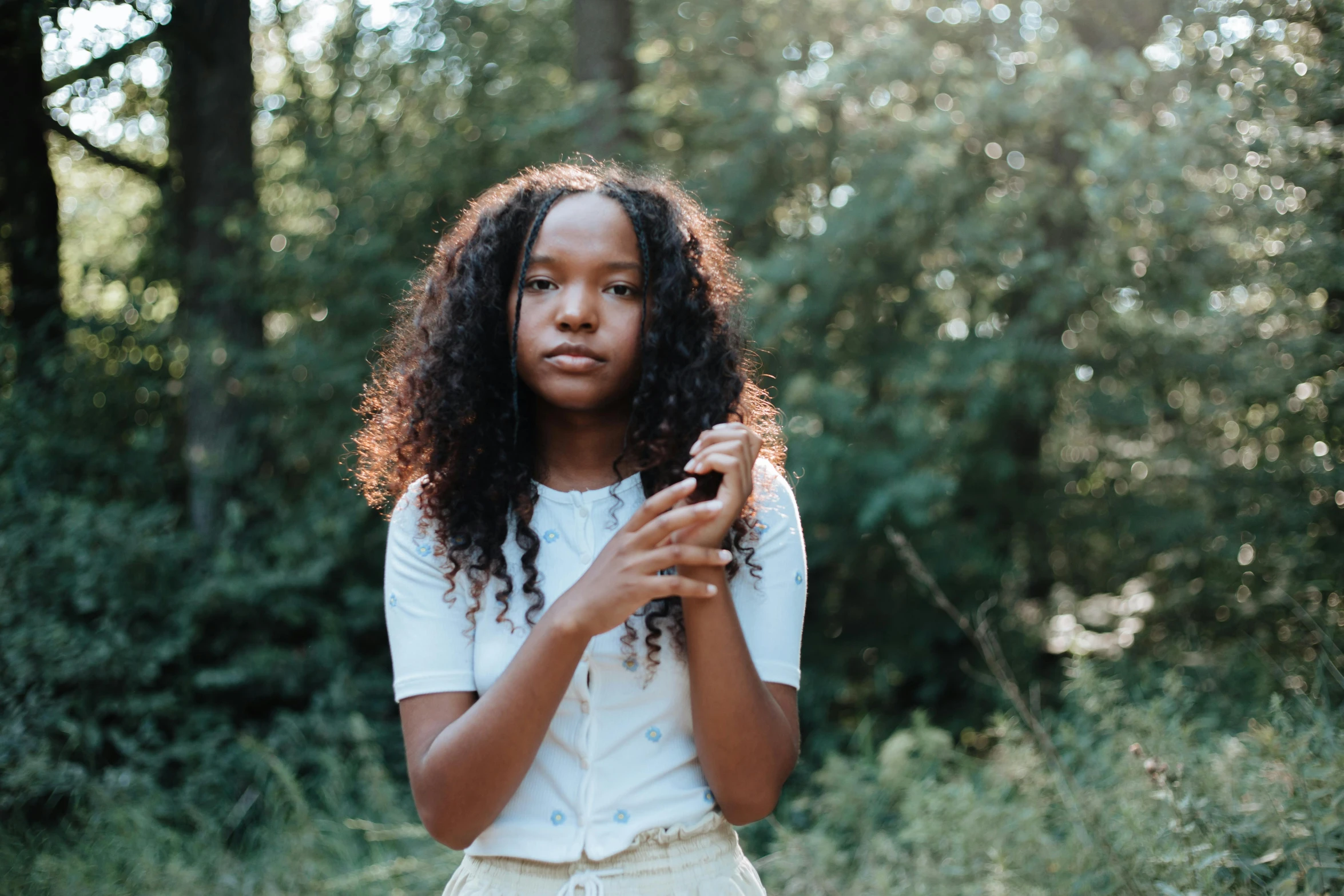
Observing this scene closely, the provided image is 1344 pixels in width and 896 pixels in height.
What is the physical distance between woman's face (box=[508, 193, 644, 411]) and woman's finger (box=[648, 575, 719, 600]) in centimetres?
37

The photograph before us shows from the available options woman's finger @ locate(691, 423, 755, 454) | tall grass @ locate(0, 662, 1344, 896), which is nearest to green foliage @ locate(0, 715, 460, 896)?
tall grass @ locate(0, 662, 1344, 896)

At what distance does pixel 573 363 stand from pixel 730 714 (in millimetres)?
568

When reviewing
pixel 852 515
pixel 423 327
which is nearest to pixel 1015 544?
pixel 852 515

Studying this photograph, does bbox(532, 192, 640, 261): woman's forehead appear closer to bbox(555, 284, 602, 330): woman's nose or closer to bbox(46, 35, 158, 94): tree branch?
bbox(555, 284, 602, 330): woman's nose

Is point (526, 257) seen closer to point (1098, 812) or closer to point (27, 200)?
point (1098, 812)

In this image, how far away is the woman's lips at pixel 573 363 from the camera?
1636 millimetres

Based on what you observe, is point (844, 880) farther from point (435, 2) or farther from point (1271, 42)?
point (435, 2)

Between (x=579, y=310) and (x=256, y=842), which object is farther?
(x=256, y=842)

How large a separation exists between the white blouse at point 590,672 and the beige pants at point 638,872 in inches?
0.9

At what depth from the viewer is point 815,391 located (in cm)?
494

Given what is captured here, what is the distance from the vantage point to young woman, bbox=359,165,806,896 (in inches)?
57.6

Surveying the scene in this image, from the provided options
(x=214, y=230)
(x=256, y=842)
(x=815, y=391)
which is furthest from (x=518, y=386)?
(x=214, y=230)

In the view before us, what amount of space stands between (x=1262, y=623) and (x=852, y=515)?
72.6 inches

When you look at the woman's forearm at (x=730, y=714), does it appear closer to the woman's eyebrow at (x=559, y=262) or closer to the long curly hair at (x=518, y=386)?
the long curly hair at (x=518, y=386)
